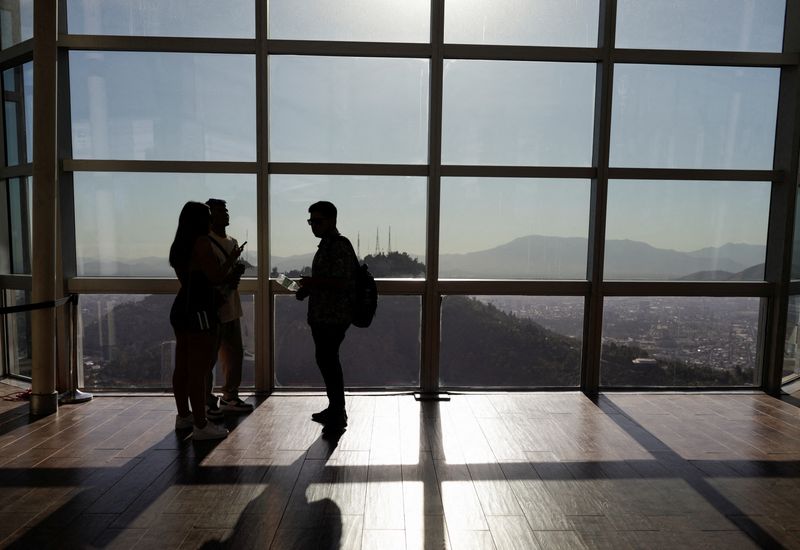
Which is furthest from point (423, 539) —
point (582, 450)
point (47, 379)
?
point (47, 379)

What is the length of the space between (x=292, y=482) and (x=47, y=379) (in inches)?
98.3

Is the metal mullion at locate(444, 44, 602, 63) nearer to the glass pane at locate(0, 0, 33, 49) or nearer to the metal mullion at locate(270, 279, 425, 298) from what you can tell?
the metal mullion at locate(270, 279, 425, 298)

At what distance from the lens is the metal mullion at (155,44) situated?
4.46 meters

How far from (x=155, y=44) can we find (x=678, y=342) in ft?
18.2

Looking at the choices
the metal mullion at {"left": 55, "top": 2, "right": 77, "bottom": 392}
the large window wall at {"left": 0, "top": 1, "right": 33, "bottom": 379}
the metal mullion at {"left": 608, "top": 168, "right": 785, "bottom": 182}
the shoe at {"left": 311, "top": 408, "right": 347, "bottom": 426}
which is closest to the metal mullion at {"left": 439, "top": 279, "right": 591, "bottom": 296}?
the metal mullion at {"left": 608, "top": 168, "right": 785, "bottom": 182}

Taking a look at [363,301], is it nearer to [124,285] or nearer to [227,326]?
[227,326]

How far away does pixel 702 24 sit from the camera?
472cm

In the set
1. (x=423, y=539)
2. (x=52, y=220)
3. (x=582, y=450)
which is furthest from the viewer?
(x=52, y=220)

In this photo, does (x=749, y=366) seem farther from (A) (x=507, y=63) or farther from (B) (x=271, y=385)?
(B) (x=271, y=385)

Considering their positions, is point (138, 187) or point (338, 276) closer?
point (338, 276)

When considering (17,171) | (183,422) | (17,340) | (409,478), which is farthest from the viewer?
(17,340)

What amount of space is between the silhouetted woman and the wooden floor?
0.38 meters

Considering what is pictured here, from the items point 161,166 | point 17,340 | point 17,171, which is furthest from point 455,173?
point 17,340

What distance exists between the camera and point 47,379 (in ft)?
13.5
